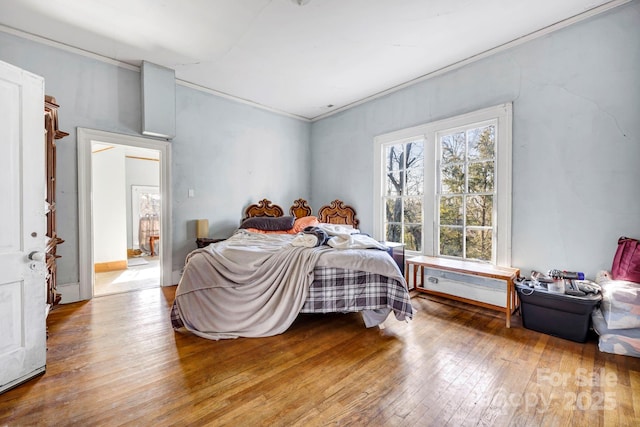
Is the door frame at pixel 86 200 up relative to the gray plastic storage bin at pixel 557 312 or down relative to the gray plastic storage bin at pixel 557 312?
up

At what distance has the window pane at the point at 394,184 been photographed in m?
4.20

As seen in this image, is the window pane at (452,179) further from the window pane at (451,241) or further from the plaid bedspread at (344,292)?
the plaid bedspread at (344,292)

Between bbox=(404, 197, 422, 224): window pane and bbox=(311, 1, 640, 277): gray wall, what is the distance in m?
1.17

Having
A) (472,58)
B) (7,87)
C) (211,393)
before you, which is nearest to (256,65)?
(7,87)

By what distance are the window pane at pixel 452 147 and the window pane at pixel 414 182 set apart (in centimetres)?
39

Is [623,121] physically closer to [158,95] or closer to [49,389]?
[49,389]

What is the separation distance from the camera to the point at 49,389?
1.67 meters

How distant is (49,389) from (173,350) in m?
0.70

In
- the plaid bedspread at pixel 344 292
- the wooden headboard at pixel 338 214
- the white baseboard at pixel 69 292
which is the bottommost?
the white baseboard at pixel 69 292

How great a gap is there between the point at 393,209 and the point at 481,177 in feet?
4.34

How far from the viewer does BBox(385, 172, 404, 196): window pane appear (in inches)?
165

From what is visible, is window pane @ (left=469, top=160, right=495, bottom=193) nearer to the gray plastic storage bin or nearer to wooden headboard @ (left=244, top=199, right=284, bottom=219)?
the gray plastic storage bin

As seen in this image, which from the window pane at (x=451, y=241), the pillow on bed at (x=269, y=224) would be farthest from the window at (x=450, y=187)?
the pillow on bed at (x=269, y=224)

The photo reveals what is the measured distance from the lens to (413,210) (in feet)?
13.2
